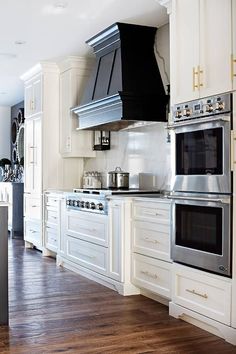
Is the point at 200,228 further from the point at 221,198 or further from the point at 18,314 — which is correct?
the point at 18,314

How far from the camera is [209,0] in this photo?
10.7 ft

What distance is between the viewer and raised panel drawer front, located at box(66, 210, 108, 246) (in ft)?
15.4

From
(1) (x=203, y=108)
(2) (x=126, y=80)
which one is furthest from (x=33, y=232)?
(1) (x=203, y=108)

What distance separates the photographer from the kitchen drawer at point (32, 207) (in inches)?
268

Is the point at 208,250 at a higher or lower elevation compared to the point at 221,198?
lower

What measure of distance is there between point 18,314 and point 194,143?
1884mm

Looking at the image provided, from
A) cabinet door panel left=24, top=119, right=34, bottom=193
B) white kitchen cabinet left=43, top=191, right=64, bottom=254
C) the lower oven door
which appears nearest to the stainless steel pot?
white kitchen cabinet left=43, top=191, right=64, bottom=254

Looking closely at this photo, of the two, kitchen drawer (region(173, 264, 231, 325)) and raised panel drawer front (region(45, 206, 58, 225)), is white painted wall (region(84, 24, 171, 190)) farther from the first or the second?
kitchen drawer (region(173, 264, 231, 325))

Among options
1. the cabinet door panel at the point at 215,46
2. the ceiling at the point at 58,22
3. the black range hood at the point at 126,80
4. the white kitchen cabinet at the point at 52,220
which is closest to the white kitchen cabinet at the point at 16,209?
the white kitchen cabinet at the point at 52,220

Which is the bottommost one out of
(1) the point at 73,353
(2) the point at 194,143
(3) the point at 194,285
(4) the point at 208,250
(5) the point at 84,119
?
(1) the point at 73,353

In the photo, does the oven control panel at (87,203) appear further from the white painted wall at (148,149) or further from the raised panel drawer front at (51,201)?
the white painted wall at (148,149)

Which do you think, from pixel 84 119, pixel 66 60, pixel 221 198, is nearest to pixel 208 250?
pixel 221 198

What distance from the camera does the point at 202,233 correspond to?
3.33 metres

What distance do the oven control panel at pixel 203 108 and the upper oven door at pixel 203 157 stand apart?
0.06 m
